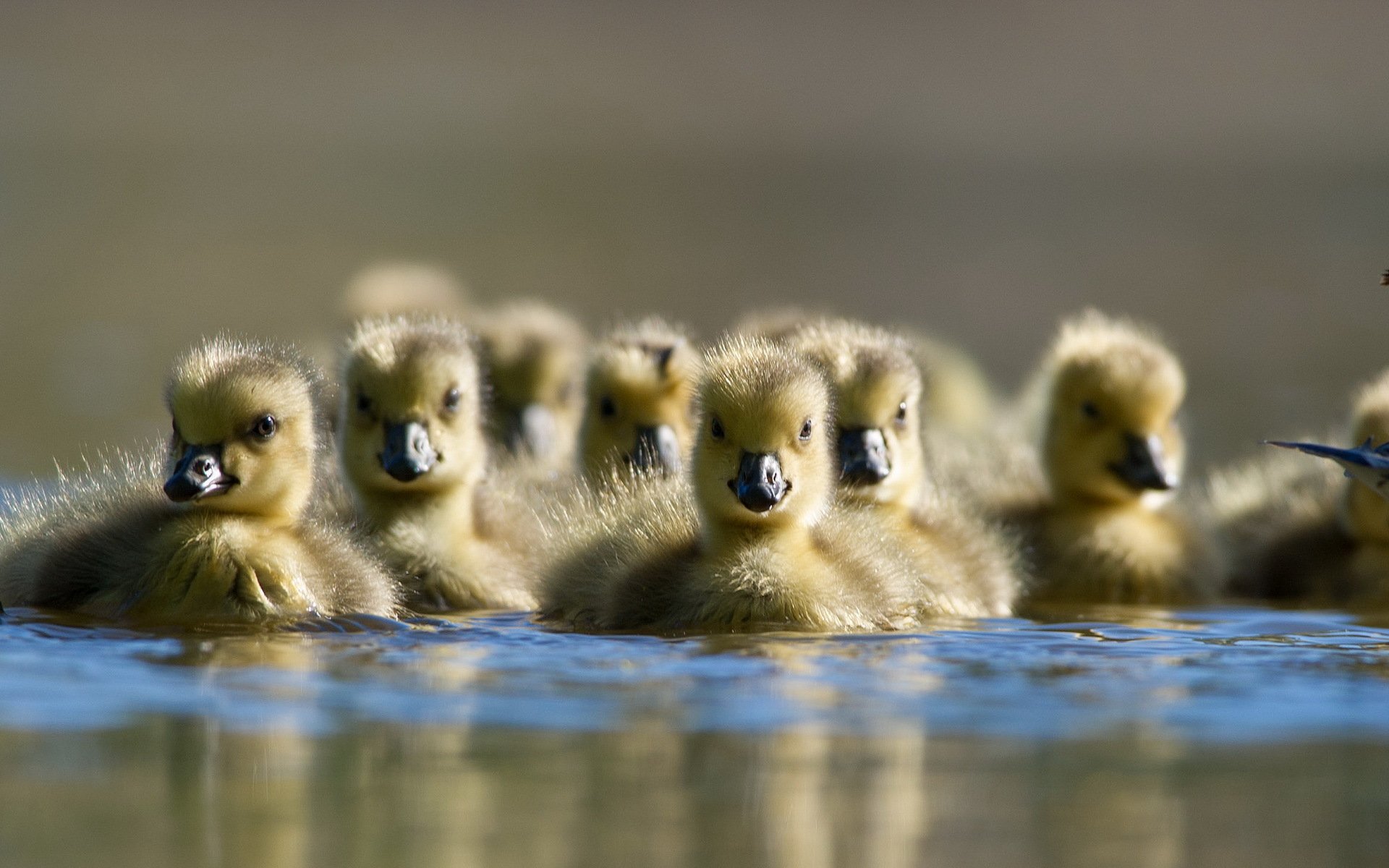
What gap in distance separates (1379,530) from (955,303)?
8.97 m

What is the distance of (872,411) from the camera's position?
779 cm

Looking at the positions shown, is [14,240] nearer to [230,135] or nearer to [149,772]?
[230,135]

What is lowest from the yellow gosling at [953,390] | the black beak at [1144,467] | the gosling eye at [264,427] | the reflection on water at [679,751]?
the reflection on water at [679,751]

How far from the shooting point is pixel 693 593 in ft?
22.0

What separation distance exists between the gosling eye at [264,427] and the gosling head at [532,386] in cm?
301

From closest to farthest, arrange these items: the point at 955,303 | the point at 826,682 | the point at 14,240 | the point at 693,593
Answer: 1. the point at 826,682
2. the point at 693,593
3. the point at 955,303
4. the point at 14,240

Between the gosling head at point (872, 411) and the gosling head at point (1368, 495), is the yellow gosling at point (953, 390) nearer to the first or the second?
the gosling head at point (872, 411)

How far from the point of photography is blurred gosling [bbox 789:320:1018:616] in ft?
25.2

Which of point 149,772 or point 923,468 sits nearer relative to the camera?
point 149,772

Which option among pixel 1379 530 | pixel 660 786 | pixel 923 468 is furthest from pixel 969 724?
pixel 1379 530

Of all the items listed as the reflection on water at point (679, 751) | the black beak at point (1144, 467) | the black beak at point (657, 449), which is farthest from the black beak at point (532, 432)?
the reflection on water at point (679, 751)

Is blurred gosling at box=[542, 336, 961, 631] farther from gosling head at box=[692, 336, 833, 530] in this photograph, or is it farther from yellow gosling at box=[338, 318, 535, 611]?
yellow gosling at box=[338, 318, 535, 611]

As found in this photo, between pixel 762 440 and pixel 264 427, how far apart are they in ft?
5.05

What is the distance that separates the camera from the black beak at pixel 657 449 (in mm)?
8516
